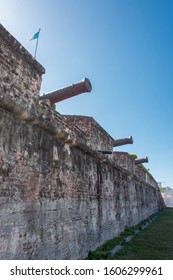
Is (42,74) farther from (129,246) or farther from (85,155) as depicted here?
(129,246)

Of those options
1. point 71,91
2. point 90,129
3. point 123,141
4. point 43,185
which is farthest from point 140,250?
point 123,141

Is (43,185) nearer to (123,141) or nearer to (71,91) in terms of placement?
(71,91)

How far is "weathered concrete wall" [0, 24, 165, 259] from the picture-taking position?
3.40 metres

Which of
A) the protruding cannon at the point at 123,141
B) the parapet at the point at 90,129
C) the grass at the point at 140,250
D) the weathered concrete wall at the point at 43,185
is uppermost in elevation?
the protruding cannon at the point at 123,141

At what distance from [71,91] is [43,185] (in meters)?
2.36

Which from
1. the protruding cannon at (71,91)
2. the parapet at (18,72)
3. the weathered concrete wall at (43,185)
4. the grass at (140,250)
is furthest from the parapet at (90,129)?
the grass at (140,250)

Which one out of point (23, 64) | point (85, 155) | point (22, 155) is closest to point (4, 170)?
point (22, 155)

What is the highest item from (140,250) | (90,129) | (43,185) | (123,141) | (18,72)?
(123,141)

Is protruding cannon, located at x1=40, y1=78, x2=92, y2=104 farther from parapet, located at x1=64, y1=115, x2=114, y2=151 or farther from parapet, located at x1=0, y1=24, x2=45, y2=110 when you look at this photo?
parapet, located at x1=64, y1=115, x2=114, y2=151

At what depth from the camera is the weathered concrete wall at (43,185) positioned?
3404mm

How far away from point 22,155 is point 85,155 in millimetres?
2914

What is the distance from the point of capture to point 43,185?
167 inches

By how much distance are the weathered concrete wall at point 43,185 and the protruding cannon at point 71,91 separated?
67 cm

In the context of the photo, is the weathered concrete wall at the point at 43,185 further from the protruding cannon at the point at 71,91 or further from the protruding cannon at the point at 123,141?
the protruding cannon at the point at 123,141
